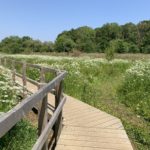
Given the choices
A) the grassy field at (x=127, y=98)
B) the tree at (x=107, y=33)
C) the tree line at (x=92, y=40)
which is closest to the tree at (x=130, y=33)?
the tree line at (x=92, y=40)

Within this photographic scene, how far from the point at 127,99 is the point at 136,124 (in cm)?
393

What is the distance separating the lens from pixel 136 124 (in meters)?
9.15

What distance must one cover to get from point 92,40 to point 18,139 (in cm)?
10902

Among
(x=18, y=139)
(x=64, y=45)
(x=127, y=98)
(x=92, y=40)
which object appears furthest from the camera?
(x=92, y=40)

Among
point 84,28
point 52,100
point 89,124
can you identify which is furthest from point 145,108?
point 84,28

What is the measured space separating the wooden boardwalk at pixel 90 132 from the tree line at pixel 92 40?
276ft

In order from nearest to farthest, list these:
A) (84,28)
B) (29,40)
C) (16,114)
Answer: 1. (16,114)
2. (29,40)
3. (84,28)

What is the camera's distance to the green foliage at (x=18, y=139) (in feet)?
18.5

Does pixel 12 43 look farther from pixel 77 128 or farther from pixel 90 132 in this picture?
pixel 90 132

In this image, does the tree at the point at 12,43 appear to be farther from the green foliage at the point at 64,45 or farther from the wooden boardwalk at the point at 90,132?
the wooden boardwalk at the point at 90,132

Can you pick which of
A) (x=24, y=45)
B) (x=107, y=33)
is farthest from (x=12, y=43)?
(x=107, y=33)

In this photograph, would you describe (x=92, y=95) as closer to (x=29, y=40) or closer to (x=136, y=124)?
(x=136, y=124)

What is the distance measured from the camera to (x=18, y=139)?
19.4ft

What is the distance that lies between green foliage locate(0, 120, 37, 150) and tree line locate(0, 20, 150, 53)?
86608mm
